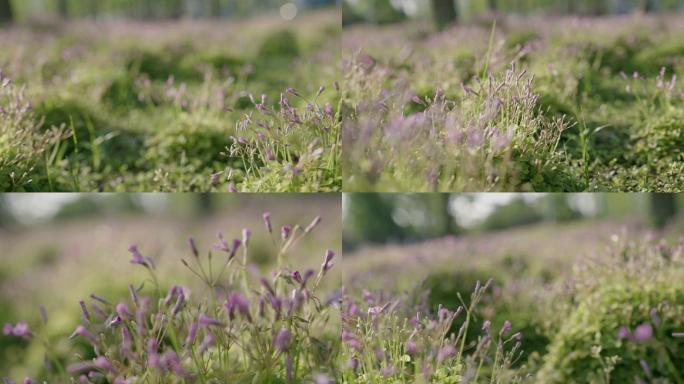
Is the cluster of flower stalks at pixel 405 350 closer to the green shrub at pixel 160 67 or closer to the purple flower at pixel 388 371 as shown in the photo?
the purple flower at pixel 388 371

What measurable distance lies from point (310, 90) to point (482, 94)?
2.35m

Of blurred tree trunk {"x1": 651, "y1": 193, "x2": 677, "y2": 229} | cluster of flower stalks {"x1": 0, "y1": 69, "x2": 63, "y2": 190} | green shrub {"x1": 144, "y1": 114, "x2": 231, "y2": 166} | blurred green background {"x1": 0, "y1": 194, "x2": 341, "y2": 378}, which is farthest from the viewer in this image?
blurred tree trunk {"x1": 651, "y1": 193, "x2": 677, "y2": 229}

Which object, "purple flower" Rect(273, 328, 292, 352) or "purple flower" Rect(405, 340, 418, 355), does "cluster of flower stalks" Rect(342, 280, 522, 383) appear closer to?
"purple flower" Rect(405, 340, 418, 355)

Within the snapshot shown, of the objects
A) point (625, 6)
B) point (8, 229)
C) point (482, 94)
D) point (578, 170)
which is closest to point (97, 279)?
point (482, 94)

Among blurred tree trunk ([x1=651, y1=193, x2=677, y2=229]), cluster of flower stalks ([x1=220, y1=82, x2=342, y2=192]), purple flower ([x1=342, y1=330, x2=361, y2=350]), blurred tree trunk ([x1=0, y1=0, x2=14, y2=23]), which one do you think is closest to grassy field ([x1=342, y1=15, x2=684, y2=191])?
cluster of flower stalks ([x1=220, y1=82, x2=342, y2=192])

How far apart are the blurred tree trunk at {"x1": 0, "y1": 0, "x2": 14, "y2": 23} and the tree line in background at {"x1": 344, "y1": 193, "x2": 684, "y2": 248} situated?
726 cm

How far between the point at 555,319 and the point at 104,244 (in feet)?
17.8

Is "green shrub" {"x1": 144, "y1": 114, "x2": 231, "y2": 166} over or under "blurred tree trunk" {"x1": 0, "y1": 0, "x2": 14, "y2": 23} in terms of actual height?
under

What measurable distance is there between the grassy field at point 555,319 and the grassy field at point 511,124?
24.6 inches

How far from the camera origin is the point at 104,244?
6.89 meters

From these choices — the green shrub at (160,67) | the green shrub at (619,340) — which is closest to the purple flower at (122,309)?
the green shrub at (619,340)

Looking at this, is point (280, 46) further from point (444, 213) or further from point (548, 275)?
point (548, 275)

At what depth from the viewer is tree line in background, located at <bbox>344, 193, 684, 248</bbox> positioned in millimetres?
9695

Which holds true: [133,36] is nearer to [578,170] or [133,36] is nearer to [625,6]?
[578,170]
